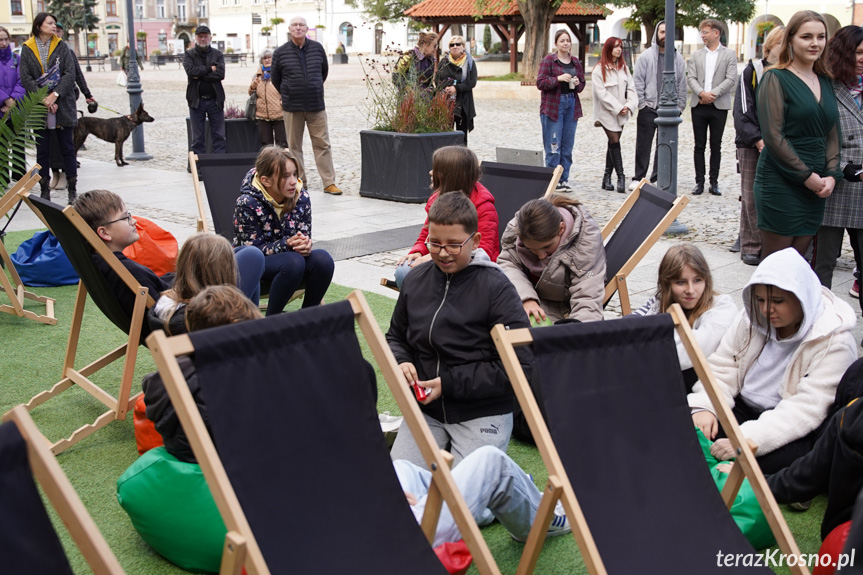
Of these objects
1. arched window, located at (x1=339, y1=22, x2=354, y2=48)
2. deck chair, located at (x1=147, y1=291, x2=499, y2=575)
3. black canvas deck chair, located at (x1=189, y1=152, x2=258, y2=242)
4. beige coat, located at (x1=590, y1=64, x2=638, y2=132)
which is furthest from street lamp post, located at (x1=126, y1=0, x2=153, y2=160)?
arched window, located at (x1=339, y1=22, x2=354, y2=48)

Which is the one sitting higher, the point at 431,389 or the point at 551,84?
the point at 551,84

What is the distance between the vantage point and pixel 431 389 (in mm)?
3307

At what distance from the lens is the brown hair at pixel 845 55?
493 centimetres

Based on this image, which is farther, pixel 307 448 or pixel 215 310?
pixel 215 310

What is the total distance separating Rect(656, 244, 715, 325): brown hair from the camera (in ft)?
12.9

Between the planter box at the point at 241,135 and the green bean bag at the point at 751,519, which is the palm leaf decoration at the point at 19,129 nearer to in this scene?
the green bean bag at the point at 751,519

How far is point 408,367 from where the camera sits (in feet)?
10.8

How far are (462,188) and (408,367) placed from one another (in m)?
1.79

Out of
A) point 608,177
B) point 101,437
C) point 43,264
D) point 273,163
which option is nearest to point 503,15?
point 608,177

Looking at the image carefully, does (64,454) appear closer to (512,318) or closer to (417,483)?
(417,483)

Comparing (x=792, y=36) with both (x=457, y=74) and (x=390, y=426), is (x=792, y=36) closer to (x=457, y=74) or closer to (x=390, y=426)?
(x=390, y=426)

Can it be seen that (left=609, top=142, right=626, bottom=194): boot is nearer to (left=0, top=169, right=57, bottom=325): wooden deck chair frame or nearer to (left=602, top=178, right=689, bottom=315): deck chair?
(left=602, top=178, right=689, bottom=315): deck chair

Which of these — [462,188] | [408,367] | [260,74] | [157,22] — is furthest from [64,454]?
[157,22]

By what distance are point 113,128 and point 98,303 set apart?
29.8 ft
